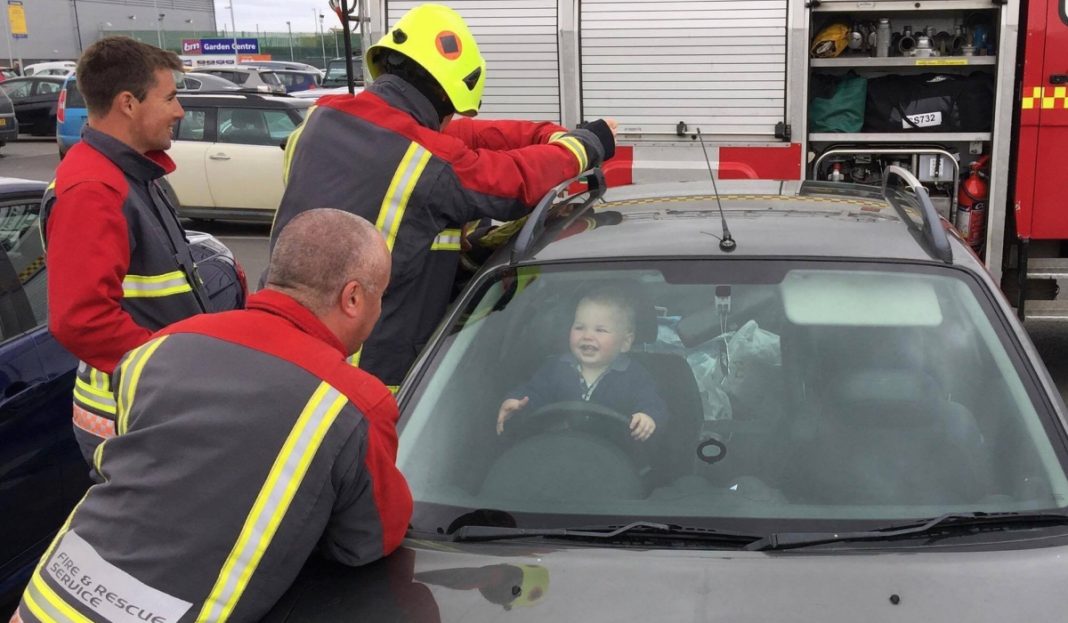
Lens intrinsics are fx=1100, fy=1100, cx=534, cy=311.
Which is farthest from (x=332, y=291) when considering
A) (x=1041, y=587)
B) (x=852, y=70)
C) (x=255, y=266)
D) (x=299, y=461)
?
(x=255, y=266)

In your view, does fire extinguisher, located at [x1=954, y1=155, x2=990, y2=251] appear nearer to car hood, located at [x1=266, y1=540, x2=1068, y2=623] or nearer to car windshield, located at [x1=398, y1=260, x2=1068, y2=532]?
car windshield, located at [x1=398, y1=260, x2=1068, y2=532]

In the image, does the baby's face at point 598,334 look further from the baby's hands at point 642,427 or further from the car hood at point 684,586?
the car hood at point 684,586

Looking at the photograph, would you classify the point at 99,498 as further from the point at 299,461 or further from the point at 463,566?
the point at 463,566

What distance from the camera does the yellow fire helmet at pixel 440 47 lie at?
9.93 feet

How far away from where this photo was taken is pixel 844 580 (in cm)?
191

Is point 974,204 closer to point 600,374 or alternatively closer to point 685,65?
point 685,65

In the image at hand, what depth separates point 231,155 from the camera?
461 inches

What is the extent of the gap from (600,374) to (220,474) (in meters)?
1.14

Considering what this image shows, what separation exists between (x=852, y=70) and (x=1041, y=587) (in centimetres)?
551

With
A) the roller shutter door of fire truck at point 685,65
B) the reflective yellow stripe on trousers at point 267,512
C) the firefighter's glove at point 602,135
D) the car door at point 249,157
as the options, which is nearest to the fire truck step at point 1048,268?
the roller shutter door of fire truck at point 685,65

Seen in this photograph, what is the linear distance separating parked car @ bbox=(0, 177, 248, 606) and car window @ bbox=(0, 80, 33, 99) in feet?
73.8

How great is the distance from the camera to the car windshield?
2.26 metres

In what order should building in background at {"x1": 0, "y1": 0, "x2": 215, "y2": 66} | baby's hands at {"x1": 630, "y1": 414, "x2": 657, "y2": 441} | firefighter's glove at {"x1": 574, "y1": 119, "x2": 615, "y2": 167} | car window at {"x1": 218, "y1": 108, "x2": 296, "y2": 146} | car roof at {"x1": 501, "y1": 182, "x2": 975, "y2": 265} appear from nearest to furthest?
1. baby's hands at {"x1": 630, "y1": 414, "x2": 657, "y2": 441}
2. car roof at {"x1": 501, "y1": 182, "x2": 975, "y2": 265}
3. firefighter's glove at {"x1": 574, "y1": 119, "x2": 615, "y2": 167}
4. car window at {"x1": 218, "y1": 108, "x2": 296, "y2": 146}
5. building in background at {"x1": 0, "y1": 0, "x2": 215, "y2": 66}

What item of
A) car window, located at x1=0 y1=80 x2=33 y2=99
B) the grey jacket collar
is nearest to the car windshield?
the grey jacket collar
